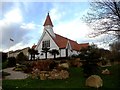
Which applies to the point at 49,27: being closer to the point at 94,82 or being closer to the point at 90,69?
the point at 90,69

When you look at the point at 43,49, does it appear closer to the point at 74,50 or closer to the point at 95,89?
the point at 74,50

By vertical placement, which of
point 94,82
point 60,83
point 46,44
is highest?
point 46,44

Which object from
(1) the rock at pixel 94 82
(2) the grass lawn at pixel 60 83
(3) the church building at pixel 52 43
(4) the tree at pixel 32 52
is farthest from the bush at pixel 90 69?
(3) the church building at pixel 52 43

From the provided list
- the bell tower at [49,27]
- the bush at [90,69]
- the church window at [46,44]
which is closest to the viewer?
the bush at [90,69]

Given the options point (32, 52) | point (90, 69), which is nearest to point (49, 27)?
point (32, 52)

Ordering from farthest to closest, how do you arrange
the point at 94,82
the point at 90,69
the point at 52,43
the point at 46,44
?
1. the point at 46,44
2. the point at 52,43
3. the point at 90,69
4. the point at 94,82

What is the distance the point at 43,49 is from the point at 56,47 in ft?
12.2

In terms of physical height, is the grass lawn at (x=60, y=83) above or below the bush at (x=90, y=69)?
below

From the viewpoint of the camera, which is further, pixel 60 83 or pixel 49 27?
pixel 49 27

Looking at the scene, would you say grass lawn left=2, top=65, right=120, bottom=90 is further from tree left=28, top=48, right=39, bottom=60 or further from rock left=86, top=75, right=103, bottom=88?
tree left=28, top=48, right=39, bottom=60

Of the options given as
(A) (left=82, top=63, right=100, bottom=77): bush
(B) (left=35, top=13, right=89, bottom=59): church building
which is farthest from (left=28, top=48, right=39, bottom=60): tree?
(A) (left=82, top=63, right=100, bottom=77): bush

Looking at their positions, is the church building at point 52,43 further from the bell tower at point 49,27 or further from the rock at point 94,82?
the rock at point 94,82

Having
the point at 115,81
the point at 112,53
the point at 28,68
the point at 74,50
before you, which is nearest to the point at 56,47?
the point at 74,50

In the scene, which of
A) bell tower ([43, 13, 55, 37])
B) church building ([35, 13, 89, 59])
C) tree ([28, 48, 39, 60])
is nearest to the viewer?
tree ([28, 48, 39, 60])
